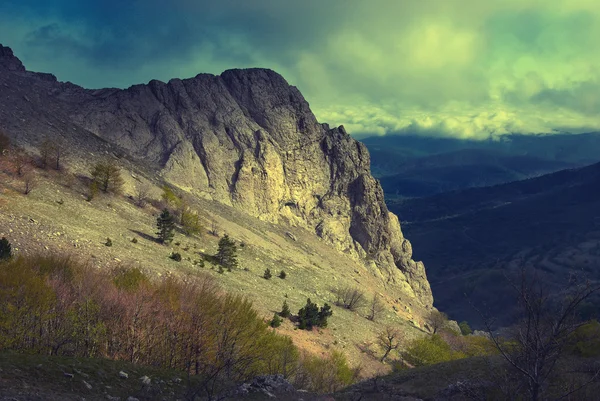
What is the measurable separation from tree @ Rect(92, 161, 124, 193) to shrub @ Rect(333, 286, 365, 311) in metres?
41.3

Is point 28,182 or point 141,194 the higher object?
point 141,194

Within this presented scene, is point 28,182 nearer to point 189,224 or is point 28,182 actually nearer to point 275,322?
point 189,224

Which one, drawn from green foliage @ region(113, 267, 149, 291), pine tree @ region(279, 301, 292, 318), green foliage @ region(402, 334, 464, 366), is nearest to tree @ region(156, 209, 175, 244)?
pine tree @ region(279, 301, 292, 318)

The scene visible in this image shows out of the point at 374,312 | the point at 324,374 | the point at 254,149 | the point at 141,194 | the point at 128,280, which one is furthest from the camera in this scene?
the point at 254,149

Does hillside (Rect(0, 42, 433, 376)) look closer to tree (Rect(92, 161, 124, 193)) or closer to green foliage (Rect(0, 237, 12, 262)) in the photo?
tree (Rect(92, 161, 124, 193))

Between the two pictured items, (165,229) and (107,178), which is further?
(107,178)

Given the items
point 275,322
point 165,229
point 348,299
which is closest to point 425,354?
point 348,299

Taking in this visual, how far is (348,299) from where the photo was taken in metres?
67.9

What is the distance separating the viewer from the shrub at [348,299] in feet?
214

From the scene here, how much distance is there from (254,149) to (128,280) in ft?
255

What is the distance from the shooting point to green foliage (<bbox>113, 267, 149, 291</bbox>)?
103ft

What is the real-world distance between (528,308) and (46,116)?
88.7m

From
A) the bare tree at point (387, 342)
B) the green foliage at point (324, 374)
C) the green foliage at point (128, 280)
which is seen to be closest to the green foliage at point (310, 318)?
the green foliage at point (324, 374)

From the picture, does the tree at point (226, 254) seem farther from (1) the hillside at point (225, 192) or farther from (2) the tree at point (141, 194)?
(2) the tree at point (141, 194)
